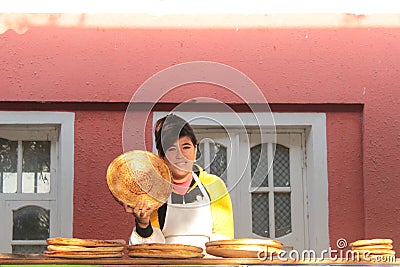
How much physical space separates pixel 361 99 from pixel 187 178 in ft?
5.36

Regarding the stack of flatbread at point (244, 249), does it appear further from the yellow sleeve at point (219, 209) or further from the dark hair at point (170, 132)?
the dark hair at point (170, 132)

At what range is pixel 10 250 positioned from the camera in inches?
231

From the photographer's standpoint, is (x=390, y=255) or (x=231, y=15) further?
(x=231, y=15)

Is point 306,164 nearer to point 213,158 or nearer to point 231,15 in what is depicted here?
point 213,158

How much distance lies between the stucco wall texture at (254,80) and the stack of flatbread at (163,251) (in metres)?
1.86

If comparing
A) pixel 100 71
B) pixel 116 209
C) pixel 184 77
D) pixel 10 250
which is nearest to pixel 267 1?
pixel 184 77

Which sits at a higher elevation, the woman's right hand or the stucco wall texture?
the stucco wall texture

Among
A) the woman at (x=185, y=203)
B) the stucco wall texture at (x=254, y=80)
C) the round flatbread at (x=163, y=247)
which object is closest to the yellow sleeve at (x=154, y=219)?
the woman at (x=185, y=203)

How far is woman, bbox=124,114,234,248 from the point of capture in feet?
15.0

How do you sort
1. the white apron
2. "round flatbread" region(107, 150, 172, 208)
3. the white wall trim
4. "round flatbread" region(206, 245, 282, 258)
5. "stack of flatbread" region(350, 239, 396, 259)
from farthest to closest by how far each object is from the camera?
the white wall trim < the white apron < "round flatbread" region(107, 150, 172, 208) < "stack of flatbread" region(350, 239, 396, 259) < "round flatbread" region(206, 245, 282, 258)

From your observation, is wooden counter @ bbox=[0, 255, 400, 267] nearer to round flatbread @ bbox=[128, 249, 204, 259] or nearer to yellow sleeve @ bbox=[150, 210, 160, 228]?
round flatbread @ bbox=[128, 249, 204, 259]

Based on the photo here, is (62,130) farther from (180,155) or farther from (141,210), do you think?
(141,210)

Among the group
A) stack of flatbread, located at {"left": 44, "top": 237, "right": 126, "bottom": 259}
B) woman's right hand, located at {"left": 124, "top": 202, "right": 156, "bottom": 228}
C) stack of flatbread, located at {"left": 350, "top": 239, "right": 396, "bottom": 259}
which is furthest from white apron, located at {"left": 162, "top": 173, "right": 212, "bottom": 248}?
stack of flatbread, located at {"left": 350, "top": 239, "right": 396, "bottom": 259}

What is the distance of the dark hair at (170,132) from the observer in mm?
4613
